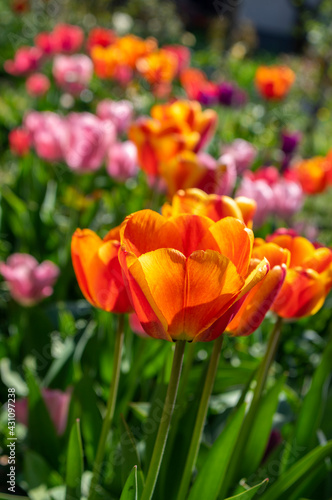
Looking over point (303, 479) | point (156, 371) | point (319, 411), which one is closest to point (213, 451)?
point (303, 479)

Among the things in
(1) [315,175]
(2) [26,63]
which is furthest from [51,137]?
(2) [26,63]

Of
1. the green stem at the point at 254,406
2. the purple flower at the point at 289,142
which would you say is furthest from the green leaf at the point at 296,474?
the purple flower at the point at 289,142

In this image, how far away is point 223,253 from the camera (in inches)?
26.3

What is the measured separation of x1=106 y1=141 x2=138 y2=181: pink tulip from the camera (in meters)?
2.32

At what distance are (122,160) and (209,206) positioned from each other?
5.02ft

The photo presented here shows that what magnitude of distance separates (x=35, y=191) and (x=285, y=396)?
57.3 inches

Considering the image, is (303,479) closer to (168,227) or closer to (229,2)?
(168,227)

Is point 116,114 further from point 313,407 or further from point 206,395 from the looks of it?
point 206,395

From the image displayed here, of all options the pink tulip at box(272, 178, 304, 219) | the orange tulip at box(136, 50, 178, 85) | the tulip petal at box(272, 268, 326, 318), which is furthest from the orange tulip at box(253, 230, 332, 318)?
the orange tulip at box(136, 50, 178, 85)

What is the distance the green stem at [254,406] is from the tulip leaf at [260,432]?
0.19ft

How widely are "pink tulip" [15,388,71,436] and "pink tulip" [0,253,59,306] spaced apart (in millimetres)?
409

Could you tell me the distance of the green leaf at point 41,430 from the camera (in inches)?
49.2

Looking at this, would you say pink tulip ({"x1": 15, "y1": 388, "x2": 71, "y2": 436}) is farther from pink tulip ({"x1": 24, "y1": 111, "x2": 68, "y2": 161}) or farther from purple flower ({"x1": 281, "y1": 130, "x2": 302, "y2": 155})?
purple flower ({"x1": 281, "y1": 130, "x2": 302, "y2": 155})

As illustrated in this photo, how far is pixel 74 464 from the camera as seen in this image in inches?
38.3
